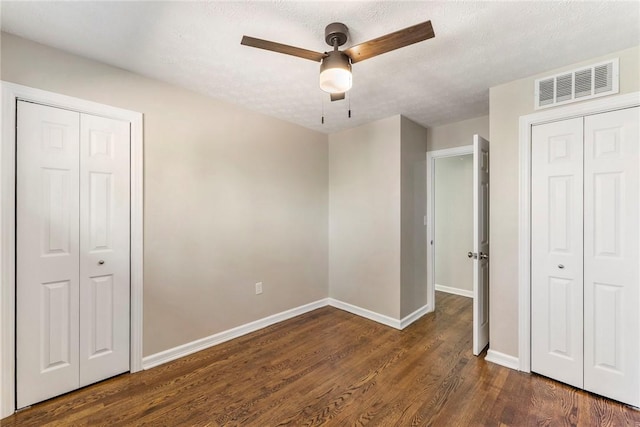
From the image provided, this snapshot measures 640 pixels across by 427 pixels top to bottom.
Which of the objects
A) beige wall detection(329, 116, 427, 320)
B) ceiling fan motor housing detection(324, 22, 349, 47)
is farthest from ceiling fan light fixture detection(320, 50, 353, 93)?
beige wall detection(329, 116, 427, 320)

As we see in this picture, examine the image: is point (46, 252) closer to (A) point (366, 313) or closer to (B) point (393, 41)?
(B) point (393, 41)

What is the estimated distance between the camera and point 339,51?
1618mm

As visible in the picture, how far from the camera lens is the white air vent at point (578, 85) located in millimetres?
2006

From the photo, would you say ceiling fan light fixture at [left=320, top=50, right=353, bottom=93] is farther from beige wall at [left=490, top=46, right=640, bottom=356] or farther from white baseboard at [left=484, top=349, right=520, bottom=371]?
white baseboard at [left=484, top=349, right=520, bottom=371]

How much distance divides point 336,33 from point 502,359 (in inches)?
115

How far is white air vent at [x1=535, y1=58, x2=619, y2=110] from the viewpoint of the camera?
6.58 ft

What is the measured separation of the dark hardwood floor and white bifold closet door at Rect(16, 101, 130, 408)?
0.76 ft

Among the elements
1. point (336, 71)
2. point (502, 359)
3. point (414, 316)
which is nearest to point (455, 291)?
point (414, 316)

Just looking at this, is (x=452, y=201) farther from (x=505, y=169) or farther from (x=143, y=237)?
(x=143, y=237)

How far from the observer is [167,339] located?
2.53m

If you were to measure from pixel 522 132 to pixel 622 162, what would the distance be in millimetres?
657

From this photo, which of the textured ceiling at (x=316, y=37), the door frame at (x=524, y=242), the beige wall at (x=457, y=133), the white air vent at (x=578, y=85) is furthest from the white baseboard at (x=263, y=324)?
the white air vent at (x=578, y=85)

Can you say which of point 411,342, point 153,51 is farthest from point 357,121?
point 411,342

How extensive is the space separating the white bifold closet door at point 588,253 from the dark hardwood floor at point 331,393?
0.69 ft
